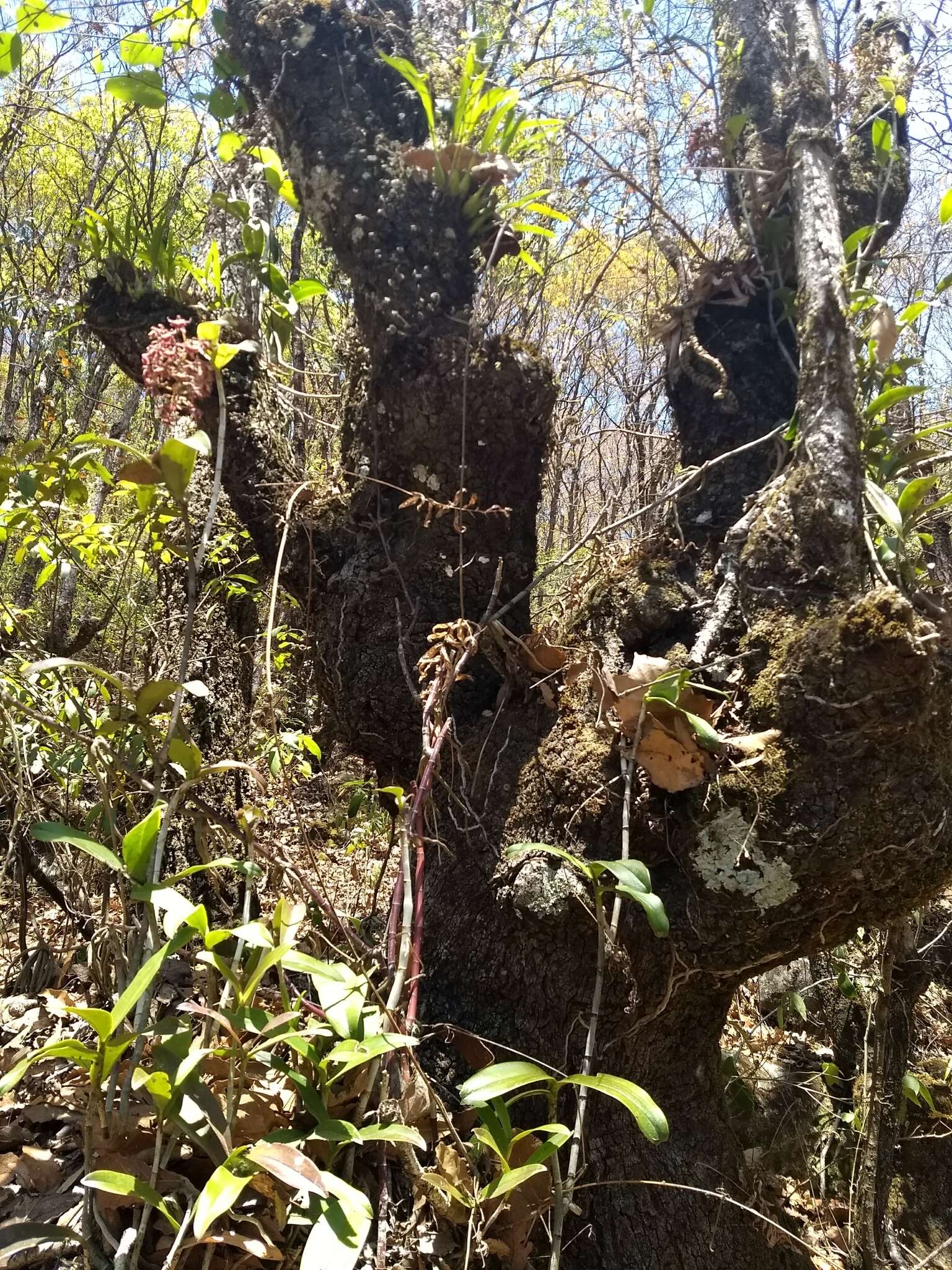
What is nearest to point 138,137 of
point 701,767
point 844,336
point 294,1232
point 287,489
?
point 287,489

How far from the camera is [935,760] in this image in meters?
1.50

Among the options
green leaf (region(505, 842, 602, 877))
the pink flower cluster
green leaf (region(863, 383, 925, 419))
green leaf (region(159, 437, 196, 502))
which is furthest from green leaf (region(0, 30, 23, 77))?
green leaf (region(863, 383, 925, 419))

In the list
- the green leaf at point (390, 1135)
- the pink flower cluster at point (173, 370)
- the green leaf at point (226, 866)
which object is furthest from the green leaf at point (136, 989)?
the pink flower cluster at point (173, 370)

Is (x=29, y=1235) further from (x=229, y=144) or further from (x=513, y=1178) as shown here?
(x=229, y=144)

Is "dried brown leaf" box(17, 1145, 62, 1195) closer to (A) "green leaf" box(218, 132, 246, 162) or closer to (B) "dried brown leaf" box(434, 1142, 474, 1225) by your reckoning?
(B) "dried brown leaf" box(434, 1142, 474, 1225)

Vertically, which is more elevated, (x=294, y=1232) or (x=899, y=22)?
(x=899, y=22)

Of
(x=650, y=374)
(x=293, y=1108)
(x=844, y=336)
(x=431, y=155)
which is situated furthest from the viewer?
(x=650, y=374)

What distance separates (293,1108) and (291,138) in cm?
225

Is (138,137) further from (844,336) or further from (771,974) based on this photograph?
(771,974)

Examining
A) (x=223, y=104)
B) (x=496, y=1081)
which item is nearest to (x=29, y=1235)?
(x=496, y=1081)

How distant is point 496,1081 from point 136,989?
543mm

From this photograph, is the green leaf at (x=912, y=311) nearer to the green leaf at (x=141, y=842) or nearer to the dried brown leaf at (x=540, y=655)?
the dried brown leaf at (x=540, y=655)

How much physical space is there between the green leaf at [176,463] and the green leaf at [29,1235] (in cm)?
96

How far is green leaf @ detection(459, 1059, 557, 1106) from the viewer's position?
1.14 m
